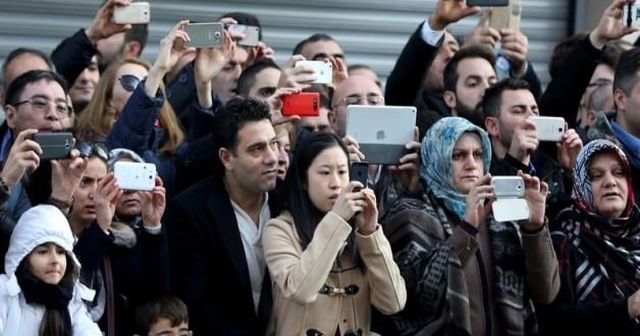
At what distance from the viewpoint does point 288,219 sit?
6.96m

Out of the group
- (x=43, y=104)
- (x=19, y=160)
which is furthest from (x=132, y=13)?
(x=19, y=160)

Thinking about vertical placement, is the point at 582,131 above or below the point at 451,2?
below

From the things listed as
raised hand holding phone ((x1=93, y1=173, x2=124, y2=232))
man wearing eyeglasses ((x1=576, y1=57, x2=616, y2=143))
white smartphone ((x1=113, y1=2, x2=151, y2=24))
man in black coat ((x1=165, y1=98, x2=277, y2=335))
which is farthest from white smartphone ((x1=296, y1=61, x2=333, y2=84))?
man wearing eyeglasses ((x1=576, y1=57, x2=616, y2=143))

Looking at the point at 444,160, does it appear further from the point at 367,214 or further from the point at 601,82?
the point at 601,82

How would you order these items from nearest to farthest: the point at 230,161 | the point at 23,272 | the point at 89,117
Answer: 1. the point at 23,272
2. the point at 230,161
3. the point at 89,117

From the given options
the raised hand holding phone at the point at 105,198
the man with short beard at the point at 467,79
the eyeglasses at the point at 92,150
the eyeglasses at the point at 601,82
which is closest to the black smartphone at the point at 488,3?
the man with short beard at the point at 467,79

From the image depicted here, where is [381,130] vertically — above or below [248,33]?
below

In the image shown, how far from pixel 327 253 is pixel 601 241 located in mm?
1230

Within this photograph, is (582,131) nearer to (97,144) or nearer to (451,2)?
(451,2)

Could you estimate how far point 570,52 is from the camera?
27.3 feet

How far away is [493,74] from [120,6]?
1.90 meters

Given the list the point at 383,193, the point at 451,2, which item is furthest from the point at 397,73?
the point at 383,193

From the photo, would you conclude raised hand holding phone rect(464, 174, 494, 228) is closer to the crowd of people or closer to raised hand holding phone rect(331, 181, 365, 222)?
the crowd of people

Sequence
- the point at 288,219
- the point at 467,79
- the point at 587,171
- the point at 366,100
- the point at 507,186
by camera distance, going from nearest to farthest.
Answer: the point at 507,186, the point at 288,219, the point at 587,171, the point at 366,100, the point at 467,79
